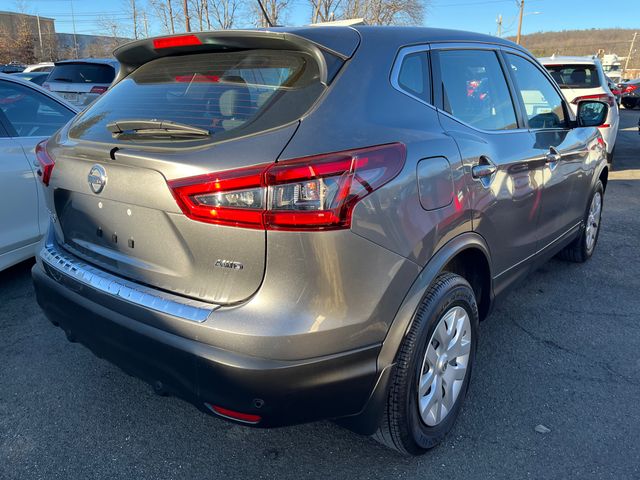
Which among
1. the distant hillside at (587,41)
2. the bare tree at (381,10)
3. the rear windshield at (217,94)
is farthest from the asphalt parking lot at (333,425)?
the distant hillside at (587,41)

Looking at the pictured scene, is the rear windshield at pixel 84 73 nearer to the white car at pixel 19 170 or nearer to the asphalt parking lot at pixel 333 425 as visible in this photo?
the white car at pixel 19 170

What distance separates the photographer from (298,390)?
182cm

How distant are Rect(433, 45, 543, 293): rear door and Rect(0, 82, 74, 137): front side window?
318cm

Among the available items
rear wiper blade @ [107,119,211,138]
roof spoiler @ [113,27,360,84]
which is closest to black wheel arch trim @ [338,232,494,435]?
roof spoiler @ [113,27,360,84]

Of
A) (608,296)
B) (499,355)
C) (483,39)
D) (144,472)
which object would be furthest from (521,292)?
(144,472)

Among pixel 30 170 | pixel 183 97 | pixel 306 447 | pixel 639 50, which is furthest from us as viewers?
pixel 639 50

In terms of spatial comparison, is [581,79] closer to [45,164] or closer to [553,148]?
[553,148]

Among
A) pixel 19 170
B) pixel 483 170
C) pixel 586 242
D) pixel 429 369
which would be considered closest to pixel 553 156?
pixel 483 170

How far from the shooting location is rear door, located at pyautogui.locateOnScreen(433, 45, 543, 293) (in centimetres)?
249

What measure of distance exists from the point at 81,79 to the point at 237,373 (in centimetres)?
874

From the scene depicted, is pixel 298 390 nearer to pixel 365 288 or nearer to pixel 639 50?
pixel 365 288

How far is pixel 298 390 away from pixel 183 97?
4.23ft

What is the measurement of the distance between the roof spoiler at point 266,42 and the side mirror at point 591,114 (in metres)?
2.45

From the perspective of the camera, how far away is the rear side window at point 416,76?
2268mm
